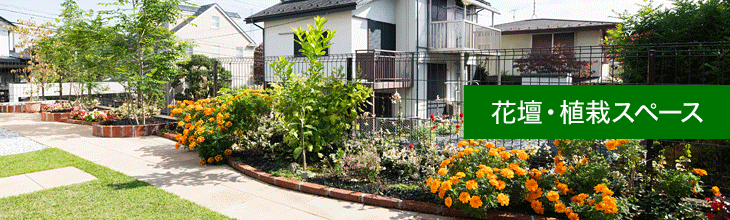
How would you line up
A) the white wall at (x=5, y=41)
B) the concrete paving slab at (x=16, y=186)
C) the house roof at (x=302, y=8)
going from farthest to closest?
the white wall at (x=5, y=41) → the house roof at (x=302, y=8) → the concrete paving slab at (x=16, y=186)

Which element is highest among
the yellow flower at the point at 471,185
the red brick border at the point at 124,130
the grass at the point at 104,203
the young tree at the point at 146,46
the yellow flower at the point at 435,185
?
the young tree at the point at 146,46

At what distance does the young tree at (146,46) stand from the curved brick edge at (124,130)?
27 cm

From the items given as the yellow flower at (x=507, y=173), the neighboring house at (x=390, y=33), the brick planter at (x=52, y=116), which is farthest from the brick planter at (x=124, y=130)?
the yellow flower at (x=507, y=173)

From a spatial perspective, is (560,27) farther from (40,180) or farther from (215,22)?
(215,22)

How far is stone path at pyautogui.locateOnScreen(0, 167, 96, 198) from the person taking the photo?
16.1ft

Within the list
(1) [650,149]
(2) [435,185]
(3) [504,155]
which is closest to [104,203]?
(2) [435,185]

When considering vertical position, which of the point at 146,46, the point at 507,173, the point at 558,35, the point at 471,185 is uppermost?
the point at 558,35

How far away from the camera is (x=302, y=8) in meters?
13.7

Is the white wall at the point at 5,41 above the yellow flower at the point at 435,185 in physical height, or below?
above

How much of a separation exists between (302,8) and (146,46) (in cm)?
573

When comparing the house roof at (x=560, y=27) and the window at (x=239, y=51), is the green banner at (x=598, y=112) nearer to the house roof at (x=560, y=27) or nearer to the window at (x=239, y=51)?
the house roof at (x=560, y=27)

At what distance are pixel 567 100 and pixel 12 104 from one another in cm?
1714

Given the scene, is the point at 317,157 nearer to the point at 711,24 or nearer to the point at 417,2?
the point at 711,24

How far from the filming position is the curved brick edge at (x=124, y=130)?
343 inches
